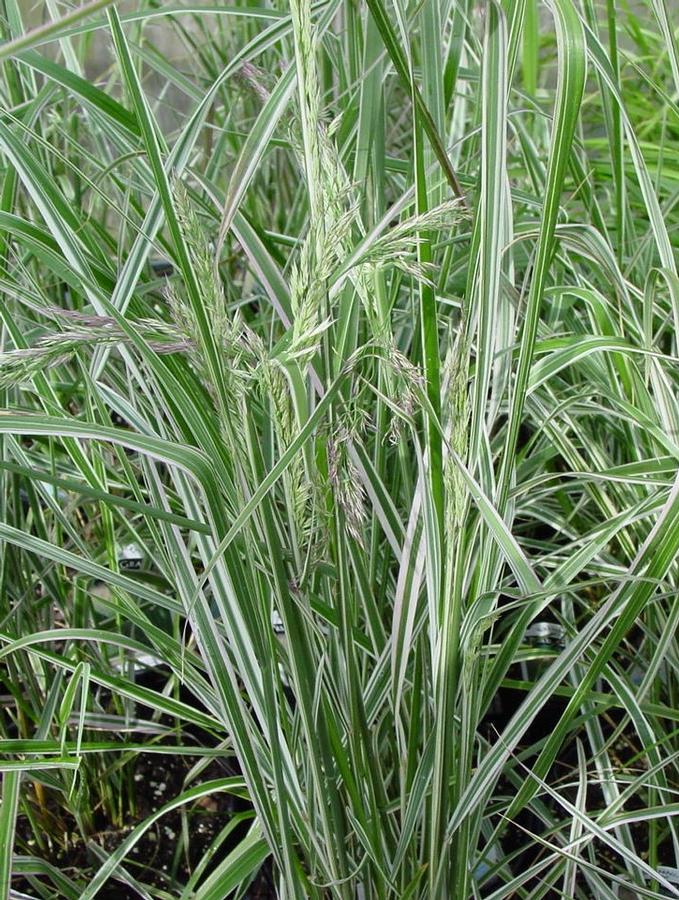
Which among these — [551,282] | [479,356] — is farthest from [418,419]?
[551,282]

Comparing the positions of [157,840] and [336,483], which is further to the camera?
[157,840]

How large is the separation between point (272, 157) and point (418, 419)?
36.3 inches

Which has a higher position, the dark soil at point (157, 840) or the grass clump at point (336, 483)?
the grass clump at point (336, 483)

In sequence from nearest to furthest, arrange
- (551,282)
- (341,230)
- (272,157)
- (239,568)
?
(341,230)
(239,568)
(551,282)
(272,157)

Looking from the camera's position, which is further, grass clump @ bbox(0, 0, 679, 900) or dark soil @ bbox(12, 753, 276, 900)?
dark soil @ bbox(12, 753, 276, 900)

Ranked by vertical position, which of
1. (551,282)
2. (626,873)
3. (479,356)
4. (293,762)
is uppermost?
(479,356)

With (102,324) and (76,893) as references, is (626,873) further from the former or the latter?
A: (102,324)

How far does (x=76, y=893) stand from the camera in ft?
2.11

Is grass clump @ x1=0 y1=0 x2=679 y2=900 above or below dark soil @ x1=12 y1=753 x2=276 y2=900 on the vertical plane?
above

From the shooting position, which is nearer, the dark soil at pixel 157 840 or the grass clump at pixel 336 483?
the grass clump at pixel 336 483

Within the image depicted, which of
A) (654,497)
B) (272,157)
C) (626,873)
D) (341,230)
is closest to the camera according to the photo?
(341,230)

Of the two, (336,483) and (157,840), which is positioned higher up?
(336,483)

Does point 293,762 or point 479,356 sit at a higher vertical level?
point 479,356

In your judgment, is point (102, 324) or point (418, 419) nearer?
point (102, 324)
